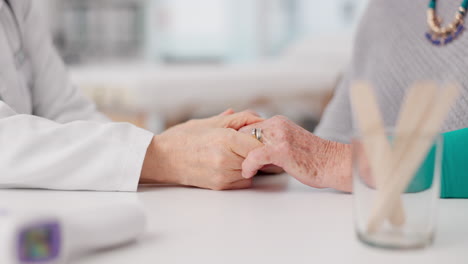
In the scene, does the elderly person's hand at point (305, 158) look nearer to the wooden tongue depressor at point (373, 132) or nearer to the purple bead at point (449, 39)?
the wooden tongue depressor at point (373, 132)

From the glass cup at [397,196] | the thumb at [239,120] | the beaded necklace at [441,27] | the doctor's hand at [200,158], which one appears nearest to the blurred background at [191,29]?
the beaded necklace at [441,27]

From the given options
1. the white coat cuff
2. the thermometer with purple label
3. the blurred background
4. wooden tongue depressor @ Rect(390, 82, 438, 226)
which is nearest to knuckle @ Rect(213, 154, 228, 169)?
the white coat cuff

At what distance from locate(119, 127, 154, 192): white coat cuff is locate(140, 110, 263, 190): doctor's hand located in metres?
0.02

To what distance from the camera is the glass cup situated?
54 cm

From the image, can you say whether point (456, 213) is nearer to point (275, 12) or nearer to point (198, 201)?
point (198, 201)

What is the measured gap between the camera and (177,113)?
308 centimetres

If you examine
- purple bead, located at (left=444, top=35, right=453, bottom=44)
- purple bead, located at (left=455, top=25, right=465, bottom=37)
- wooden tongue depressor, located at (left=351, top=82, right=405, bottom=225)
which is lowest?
wooden tongue depressor, located at (left=351, top=82, right=405, bottom=225)

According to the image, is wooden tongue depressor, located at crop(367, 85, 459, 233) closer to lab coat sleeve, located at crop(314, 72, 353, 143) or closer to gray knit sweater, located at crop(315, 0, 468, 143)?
gray knit sweater, located at crop(315, 0, 468, 143)

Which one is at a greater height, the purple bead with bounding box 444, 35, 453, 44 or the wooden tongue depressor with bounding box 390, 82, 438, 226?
the purple bead with bounding box 444, 35, 453, 44

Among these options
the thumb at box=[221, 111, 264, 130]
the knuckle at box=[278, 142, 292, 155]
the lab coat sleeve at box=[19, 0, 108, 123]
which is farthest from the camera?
the lab coat sleeve at box=[19, 0, 108, 123]

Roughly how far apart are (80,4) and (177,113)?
4.26 m

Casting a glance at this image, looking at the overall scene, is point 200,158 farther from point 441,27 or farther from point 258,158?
point 441,27

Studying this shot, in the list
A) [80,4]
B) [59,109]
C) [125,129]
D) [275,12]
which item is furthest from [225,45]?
[125,129]

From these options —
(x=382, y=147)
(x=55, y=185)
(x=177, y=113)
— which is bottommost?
(x=177, y=113)
